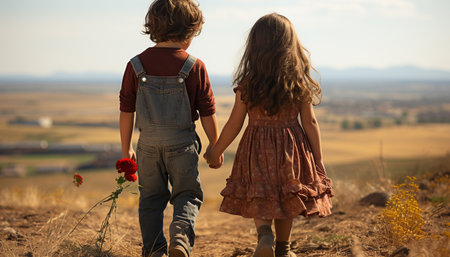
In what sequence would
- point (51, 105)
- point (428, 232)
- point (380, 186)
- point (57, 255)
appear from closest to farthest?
point (57, 255), point (428, 232), point (380, 186), point (51, 105)

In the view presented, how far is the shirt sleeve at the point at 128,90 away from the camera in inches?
124

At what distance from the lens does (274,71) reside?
2.96 metres

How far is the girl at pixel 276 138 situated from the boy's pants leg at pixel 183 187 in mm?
269

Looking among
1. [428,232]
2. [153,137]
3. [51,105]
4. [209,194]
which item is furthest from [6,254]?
[51,105]

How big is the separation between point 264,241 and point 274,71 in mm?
1162

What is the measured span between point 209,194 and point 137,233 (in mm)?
19328

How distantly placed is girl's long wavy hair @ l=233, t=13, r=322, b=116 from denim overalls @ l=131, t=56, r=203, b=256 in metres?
0.46

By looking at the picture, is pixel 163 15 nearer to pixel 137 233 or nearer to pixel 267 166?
pixel 267 166

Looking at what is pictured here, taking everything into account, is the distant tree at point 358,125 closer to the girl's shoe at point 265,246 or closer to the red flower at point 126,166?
the girl's shoe at point 265,246

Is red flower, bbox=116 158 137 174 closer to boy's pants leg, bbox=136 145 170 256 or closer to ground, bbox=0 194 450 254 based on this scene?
boy's pants leg, bbox=136 145 170 256

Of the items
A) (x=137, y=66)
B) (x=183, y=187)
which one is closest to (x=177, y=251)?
(x=183, y=187)

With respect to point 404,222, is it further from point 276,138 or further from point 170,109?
point 170,109

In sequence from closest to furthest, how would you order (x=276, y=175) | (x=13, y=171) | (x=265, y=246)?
1. (x=265, y=246)
2. (x=276, y=175)
3. (x=13, y=171)

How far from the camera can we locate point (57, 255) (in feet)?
10.4
